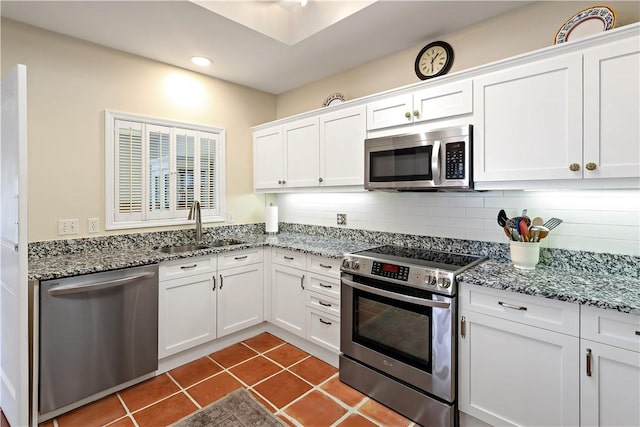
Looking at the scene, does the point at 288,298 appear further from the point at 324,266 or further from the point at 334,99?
the point at 334,99

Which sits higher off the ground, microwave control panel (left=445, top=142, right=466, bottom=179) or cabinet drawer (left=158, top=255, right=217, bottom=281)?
microwave control panel (left=445, top=142, right=466, bottom=179)

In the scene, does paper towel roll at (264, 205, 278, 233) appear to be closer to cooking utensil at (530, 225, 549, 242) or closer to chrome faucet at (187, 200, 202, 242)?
chrome faucet at (187, 200, 202, 242)

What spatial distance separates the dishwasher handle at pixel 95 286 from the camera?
1878mm

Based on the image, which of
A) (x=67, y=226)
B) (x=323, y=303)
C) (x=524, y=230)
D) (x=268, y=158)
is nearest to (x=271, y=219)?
(x=268, y=158)

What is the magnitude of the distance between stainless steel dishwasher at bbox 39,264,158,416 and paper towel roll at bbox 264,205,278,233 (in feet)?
4.57

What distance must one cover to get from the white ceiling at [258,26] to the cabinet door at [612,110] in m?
0.80

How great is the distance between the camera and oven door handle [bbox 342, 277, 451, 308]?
5.90ft

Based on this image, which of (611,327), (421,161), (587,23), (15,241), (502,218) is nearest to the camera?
(611,327)

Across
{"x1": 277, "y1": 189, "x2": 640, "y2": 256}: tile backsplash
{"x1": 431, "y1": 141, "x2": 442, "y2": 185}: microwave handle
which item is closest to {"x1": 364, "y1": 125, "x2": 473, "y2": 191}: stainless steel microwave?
{"x1": 431, "y1": 141, "x2": 442, "y2": 185}: microwave handle

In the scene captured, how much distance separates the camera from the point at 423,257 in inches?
86.9

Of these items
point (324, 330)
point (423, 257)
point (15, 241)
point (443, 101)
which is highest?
point (443, 101)

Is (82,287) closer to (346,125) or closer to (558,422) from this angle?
(346,125)

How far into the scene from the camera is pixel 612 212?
5.82 ft

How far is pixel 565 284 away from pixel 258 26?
260 cm
